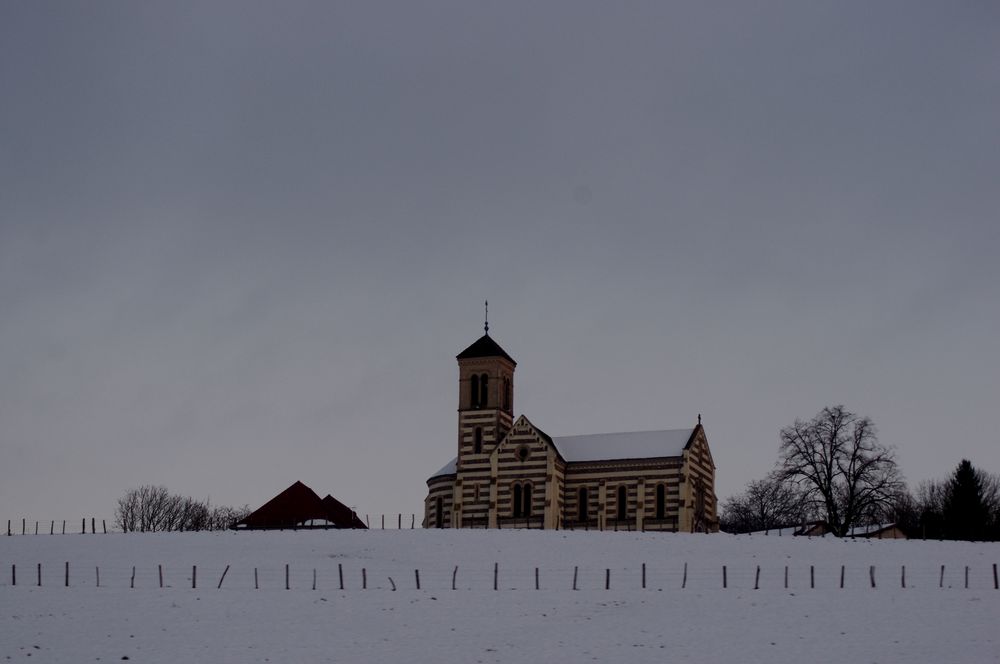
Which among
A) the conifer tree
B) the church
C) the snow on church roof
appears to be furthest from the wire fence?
the conifer tree

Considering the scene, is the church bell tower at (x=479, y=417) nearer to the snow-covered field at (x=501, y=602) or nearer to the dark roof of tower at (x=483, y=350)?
the dark roof of tower at (x=483, y=350)

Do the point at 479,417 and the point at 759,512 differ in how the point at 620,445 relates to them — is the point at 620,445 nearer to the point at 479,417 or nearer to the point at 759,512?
the point at 479,417

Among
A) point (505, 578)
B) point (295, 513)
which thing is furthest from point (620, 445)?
point (505, 578)

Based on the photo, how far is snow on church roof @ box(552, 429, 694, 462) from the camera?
85.2 metres

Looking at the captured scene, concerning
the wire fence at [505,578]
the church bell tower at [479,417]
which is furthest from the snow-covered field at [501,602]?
the church bell tower at [479,417]

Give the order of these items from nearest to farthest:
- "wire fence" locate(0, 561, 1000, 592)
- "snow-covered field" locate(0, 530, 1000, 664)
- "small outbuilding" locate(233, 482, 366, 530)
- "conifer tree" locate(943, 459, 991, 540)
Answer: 1. "snow-covered field" locate(0, 530, 1000, 664)
2. "wire fence" locate(0, 561, 1000, 592)
3. "conifer tree" locate(943, 459, 991, 540)
4. "small outbuilding" locate(233, 482, 366, 530)

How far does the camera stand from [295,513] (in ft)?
302

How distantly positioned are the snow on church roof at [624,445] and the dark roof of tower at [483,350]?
769 centimetres

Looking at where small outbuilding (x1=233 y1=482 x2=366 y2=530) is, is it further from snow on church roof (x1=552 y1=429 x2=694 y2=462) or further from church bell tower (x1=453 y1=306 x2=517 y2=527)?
snow on church roof (x1=552 y1=429 x2=694 y2=462)

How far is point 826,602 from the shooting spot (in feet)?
151

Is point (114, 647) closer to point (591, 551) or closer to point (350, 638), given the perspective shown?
point (350, 638)

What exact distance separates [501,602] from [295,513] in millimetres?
48725

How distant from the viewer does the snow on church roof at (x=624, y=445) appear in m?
85.2

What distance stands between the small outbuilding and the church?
28.6ft
